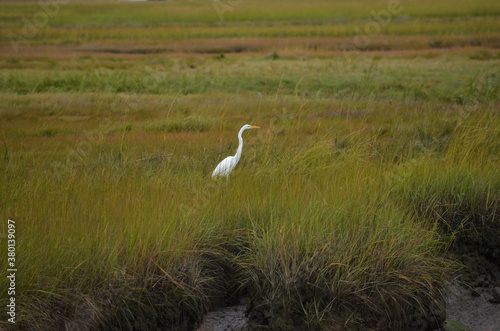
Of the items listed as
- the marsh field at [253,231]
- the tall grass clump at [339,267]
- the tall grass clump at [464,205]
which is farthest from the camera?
the tall grass clump at [464,205]

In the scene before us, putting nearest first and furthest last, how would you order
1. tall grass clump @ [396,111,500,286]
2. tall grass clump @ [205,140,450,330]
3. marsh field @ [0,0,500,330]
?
marsh field @ [0,0,500,330] < tall grass clump @ [205,140,450,330] < tall grass clump @ [396,111,500,286]

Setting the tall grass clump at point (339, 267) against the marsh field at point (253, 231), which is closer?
the marsh field at point (253, 231)

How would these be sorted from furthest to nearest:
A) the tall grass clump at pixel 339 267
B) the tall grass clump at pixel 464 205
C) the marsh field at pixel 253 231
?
the tall grass clump at pixel 464 205 < the tall grass clump at pixel 339 267 < the marsh field at pixel 253 231

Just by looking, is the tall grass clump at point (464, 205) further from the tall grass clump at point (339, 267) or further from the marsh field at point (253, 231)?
the tall grass clump at point (339, 267)

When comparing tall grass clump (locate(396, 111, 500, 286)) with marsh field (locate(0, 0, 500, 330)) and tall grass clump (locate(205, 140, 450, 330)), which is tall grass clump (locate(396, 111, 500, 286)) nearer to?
marsh field (locate(0, 0, 500, 330))

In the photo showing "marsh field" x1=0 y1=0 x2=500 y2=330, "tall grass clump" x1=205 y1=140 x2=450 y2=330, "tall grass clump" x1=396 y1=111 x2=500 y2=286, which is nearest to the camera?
"marsh field" x1=0 y1=0 x2=500 y2=330

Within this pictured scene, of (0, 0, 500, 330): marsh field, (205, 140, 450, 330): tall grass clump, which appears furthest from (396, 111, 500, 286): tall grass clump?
(205, 140, 450, 330): tall grass clump

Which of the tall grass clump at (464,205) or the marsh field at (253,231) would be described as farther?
the tall grass clump at (464,205)

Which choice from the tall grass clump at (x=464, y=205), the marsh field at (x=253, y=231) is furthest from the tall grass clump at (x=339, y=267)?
the tall grass clump at (x=464, y=205)

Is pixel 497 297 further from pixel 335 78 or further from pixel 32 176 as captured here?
pixel 335 78

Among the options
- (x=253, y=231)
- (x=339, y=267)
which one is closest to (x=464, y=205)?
(x=339, y=267)

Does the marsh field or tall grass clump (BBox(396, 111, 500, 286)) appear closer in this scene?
the marsh field

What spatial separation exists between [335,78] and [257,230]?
36.5 ft

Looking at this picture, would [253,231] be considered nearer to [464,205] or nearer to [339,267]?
[339,267]
